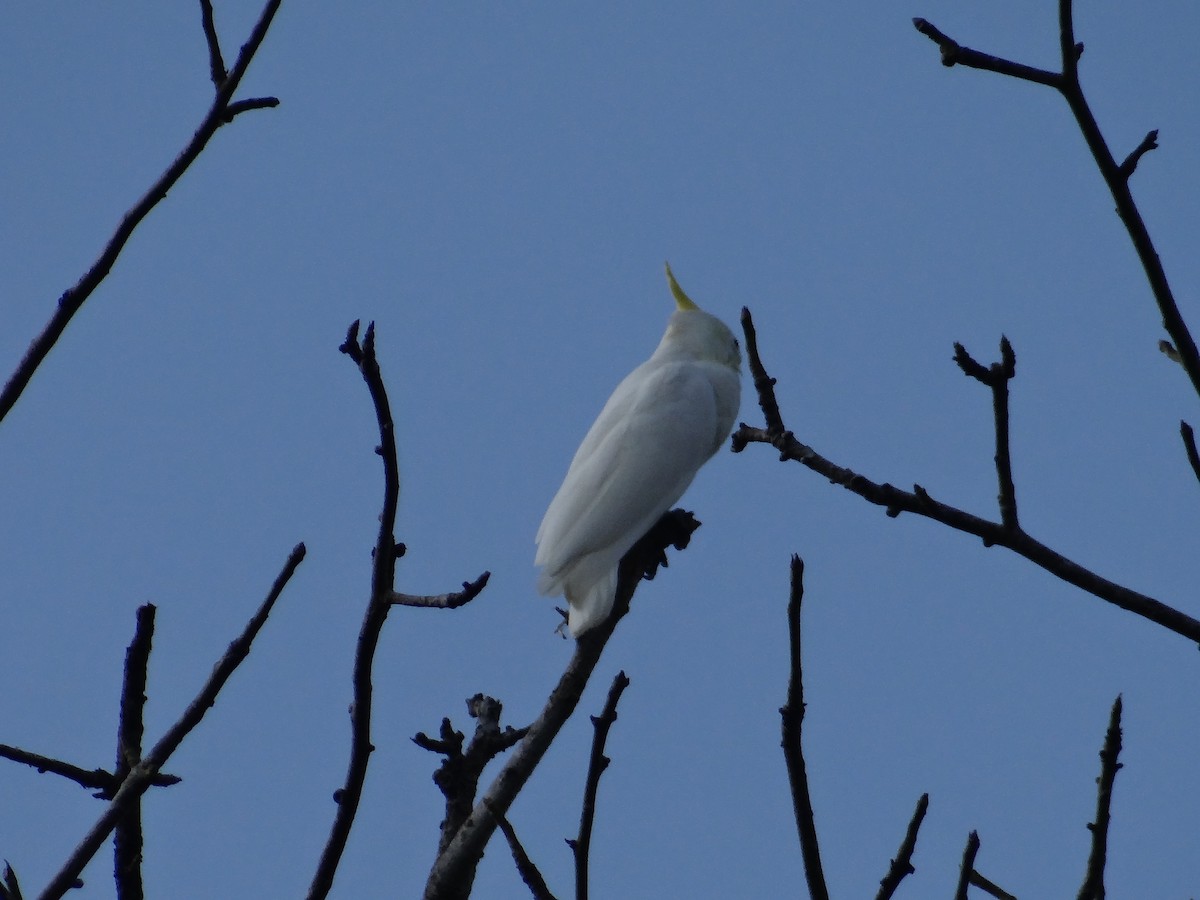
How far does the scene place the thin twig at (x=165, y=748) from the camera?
5.20ft

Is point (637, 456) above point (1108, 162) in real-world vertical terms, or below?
above

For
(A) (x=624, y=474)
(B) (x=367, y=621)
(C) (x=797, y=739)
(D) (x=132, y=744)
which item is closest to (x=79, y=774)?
(D) (x=132, y=744)

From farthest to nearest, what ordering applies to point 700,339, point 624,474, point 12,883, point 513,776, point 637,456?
1. point 700,339
2. point 637,456
3. point 624,474
4. point 513,776
5. point 12,883

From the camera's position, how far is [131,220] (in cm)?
168

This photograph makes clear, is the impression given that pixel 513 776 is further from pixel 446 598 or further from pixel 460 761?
pixel 446 598

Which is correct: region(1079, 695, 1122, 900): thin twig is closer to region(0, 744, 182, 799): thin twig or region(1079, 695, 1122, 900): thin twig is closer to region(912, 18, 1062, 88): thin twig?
region(912, 18, 1062, 88): thin twig

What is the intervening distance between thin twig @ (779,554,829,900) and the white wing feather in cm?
208

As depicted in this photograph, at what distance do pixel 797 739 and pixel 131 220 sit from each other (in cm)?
115

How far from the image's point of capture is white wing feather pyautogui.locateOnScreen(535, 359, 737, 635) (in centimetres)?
446

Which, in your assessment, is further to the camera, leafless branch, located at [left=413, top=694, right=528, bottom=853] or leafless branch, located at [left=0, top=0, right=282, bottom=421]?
leafless branch, located at [left=413, top=694, right=528, bottom=853]

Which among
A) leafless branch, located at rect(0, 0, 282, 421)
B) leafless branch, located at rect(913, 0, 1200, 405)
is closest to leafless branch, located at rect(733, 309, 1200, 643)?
leafless branch, located at rect(913, 0, 1200, 405)

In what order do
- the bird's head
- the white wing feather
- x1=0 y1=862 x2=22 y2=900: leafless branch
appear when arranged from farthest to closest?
1. the bird's head
2. the white wing feather
3. x1=0 y1=862 x2=22 y2=900: leafless branch

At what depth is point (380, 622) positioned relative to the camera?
6.38ft

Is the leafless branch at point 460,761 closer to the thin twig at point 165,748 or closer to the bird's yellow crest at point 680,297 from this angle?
the thin twig at point 165,748
